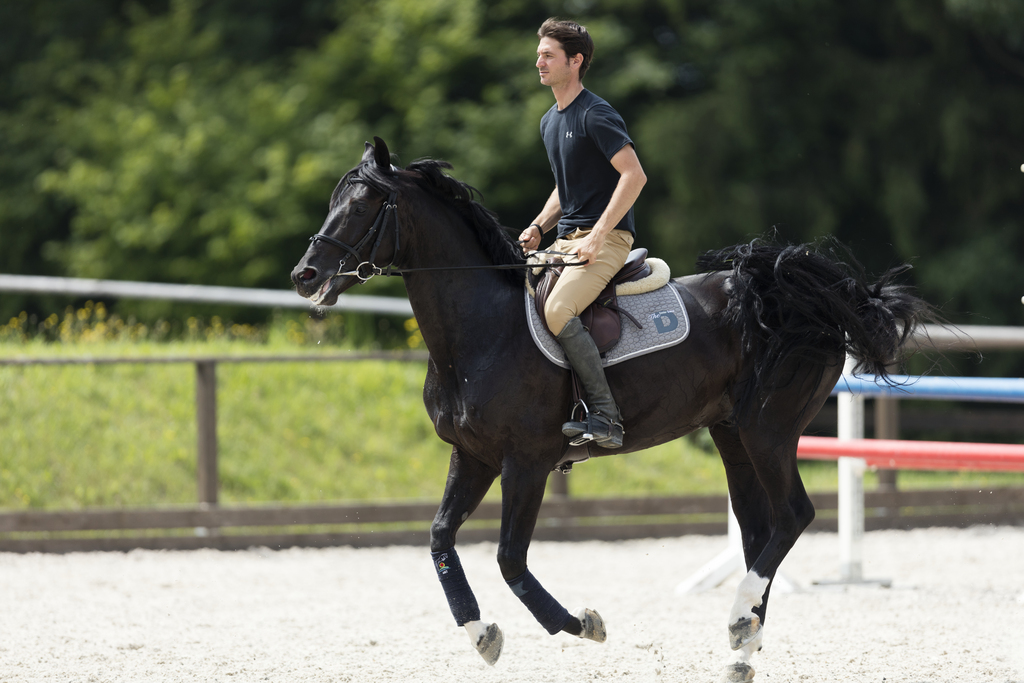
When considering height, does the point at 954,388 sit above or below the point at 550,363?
below

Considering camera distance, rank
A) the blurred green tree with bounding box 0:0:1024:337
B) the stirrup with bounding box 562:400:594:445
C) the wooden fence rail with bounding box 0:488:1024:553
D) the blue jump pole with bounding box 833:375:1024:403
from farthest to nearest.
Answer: the blurred green tree with bounding box 0:0:1024:337, the wooden fence rail with bounding box 0:488:1024:553, the blue jump pole with bounding box 833:375:1024:403, the stirrup with bounding box 562:400:594:445

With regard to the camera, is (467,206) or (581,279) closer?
(581,279)

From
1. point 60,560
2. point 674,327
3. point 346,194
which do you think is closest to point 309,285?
point 346,194

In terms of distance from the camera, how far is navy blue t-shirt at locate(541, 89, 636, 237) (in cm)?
453

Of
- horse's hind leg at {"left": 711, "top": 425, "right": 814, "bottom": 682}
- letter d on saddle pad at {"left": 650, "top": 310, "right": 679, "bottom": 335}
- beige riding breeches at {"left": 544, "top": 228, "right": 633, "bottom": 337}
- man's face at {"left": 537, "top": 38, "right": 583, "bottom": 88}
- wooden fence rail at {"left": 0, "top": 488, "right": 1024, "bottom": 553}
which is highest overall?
man's face at {"left": 537, "top": 38, "right": 583, "bottom": 88}

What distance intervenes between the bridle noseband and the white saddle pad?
2.27 feet

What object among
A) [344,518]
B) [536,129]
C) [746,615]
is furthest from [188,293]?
[746,615]

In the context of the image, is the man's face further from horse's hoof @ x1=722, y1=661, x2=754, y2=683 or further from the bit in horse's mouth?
horse's hoof @ x1=722, y1=661, x2=754, y2=683

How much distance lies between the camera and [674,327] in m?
4.80

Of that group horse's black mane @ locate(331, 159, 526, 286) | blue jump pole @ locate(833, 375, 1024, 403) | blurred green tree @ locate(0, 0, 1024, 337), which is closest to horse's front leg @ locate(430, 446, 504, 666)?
horse's black mane @ locate(331, 159, 526, 286)

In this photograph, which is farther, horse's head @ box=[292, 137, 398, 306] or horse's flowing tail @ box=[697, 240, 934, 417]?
horse's flowing tail @ box=[697, 240, 934, 417]

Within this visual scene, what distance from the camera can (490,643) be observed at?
4.52m

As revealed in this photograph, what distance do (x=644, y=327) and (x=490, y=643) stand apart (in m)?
1.53

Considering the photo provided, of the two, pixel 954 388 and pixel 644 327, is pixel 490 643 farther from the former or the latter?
pixel 954 388
